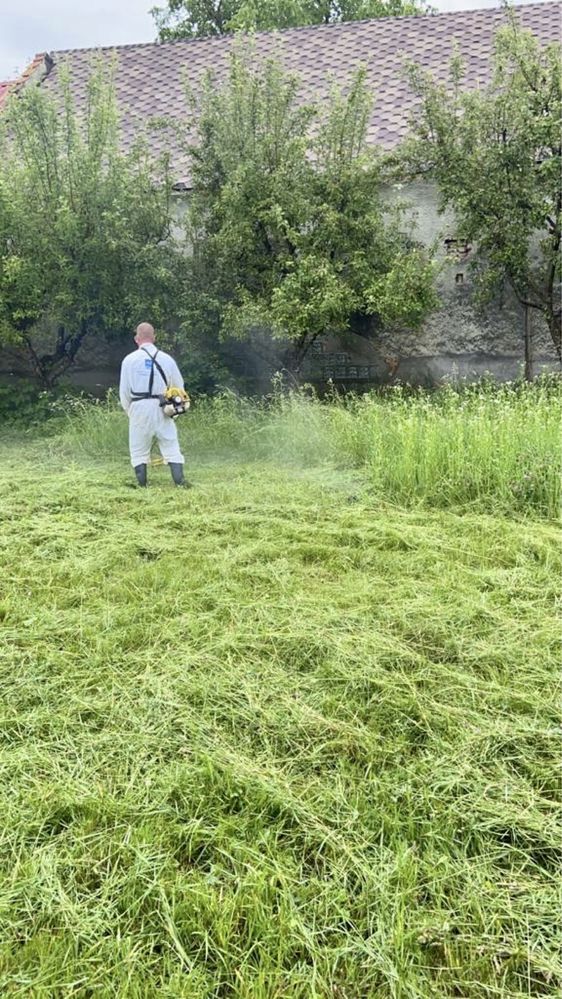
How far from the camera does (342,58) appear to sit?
11719mm

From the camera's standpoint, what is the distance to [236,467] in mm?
6363

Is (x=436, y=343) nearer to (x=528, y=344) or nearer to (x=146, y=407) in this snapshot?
(x=528, y=344)

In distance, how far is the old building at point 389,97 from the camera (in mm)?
9570

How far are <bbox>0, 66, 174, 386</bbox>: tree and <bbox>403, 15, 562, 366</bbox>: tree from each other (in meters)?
3.83

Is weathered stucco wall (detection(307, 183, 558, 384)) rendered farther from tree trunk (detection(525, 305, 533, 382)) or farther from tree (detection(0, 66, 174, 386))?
tree (detection(0, 66, 174, 386))

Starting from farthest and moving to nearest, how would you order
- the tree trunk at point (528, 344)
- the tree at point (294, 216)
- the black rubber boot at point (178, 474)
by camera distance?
the tree trunk at point (528, 344) → the tree at point (294, 216) → the black rubber boot at point (178, 474)

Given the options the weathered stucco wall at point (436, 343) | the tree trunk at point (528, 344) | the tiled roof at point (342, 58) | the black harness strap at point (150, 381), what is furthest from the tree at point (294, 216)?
the black harness strap at point (150, 381)

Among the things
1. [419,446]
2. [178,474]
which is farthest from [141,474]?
[419,446]

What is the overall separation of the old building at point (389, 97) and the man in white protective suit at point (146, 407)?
4.70 m

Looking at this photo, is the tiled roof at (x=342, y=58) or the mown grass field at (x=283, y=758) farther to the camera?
the tiled roof at (x=342, y=58)

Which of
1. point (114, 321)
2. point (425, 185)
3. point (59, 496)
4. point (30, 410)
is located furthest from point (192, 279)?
point (59, 496)

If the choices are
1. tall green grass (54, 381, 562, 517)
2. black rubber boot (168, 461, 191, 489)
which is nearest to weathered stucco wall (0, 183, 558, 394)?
tall green grass (54, 381, 562, 517)

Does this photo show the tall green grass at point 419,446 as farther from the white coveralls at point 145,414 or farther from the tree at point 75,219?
the tree at point 75,219

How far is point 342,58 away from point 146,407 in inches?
386
